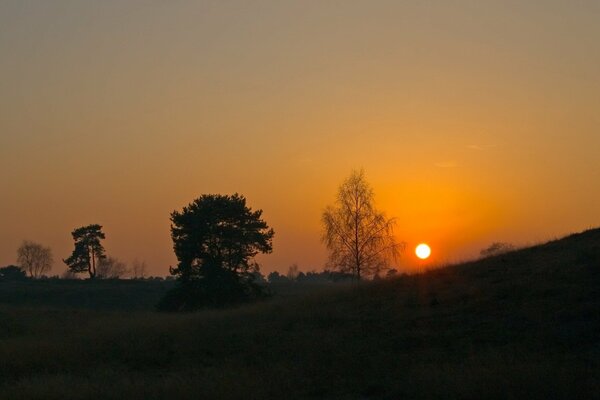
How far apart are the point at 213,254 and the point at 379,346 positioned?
33447mm

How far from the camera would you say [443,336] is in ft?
62.2

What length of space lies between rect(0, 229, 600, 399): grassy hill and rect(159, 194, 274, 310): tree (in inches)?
790

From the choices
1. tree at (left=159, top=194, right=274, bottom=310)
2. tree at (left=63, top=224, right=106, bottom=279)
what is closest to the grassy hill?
tree at (left=159, top=194, right=274, bottom=310)

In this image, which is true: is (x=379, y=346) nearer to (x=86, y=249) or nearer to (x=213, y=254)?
(x=213, y=254)

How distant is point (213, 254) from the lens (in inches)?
2023

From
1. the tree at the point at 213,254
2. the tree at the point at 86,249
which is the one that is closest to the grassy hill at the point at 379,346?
the tree at the point at 213,254

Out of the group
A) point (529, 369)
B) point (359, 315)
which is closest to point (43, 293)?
point (359, 315)

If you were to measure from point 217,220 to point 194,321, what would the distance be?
24926 millimetres

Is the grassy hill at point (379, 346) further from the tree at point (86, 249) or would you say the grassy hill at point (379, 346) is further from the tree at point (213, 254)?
the tree at point (86, 249)

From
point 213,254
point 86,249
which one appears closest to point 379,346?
point 213,254

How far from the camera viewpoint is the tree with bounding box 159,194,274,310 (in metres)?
49.3

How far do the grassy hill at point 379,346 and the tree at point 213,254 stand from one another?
20070mm

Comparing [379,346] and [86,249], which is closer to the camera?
[379,346]

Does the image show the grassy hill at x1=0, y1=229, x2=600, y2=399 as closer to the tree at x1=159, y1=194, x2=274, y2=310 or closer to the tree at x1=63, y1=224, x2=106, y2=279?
the tree at x1=159, y1=194, x2=274, y2=310
